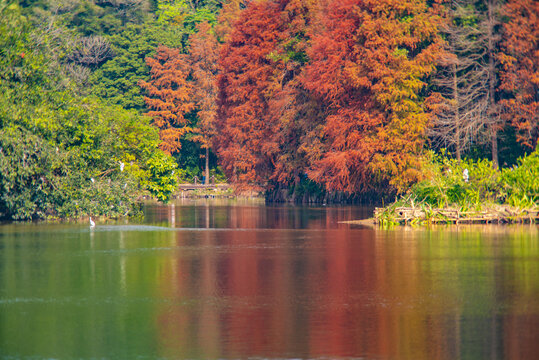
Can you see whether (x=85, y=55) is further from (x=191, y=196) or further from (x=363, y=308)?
(x=363, y=308)

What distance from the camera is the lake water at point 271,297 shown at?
42.4 feet

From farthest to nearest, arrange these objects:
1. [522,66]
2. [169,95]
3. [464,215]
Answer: [169,95]
[522,66]
[464,215]

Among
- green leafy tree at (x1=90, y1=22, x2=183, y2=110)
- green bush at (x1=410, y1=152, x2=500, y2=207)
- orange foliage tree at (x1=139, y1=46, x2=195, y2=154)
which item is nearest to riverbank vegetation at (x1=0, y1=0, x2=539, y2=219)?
green bush at (x1=410, y1=152, x2=500, y2=207)

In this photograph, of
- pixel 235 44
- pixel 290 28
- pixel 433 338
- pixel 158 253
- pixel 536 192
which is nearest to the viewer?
pixel 433 338

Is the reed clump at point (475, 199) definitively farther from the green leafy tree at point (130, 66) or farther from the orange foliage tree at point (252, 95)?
the green leafy tree at point (130, 66)

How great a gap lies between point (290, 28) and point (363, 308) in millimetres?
49435

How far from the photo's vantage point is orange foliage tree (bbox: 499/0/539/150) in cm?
4969

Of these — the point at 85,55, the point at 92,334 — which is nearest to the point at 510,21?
the point at 92,334

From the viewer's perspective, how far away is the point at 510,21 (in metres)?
50.6

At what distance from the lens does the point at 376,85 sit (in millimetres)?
51906

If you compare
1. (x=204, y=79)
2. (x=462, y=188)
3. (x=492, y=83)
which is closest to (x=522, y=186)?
(x=462, y=188)

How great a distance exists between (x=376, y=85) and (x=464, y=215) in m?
15.7

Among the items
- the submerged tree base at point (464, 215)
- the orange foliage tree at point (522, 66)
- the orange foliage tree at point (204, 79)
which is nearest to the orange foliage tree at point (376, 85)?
the orange foliage tree at point (522, 66)

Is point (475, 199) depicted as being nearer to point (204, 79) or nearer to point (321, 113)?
point (321, 113)
